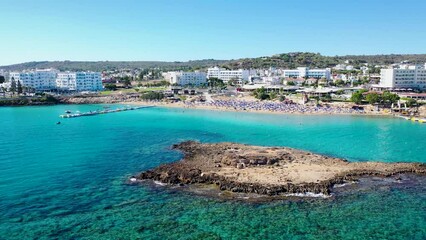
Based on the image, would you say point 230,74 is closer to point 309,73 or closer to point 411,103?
point 309,73

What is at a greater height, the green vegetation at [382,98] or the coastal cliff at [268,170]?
the green vegetation at [382,98]

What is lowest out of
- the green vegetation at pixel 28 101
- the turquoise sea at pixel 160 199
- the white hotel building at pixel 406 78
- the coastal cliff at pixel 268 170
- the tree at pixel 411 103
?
the turquoise sea at pixel 160 199

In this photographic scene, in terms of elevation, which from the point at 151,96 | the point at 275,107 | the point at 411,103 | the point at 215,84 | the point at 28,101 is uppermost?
the point at 215,84

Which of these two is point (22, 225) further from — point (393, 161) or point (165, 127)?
point (165, 127)

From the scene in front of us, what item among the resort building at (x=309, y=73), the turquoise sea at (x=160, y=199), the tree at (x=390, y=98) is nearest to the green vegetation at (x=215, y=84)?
the resort building at (x=309, y=73)

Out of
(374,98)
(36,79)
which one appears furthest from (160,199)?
(36,79)

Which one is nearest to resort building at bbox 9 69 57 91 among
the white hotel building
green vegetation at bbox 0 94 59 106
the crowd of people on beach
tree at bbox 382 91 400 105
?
green vegetation at bbox 0 94 59 106

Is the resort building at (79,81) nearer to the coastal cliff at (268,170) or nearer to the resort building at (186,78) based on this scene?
the resort building at (186,78)

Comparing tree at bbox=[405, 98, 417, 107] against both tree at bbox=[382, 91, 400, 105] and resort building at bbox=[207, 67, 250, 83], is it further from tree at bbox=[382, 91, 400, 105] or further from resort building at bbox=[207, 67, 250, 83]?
resort building at bbox=[207, 67, 250, 83]
